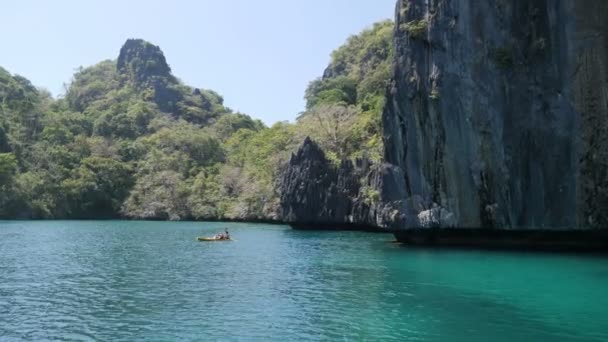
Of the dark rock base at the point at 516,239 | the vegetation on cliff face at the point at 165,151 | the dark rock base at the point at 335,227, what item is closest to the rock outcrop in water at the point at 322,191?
the dark rock base at the point at 335,227

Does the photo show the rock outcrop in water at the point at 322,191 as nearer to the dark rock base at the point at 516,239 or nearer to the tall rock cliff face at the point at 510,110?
the dark rock base at the point at 516,239

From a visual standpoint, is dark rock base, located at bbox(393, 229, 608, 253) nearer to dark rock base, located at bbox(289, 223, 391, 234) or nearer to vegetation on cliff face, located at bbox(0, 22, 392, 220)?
dark rock base, located at bbox(289, 223, 391, 234)

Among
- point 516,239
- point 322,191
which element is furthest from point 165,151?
point 516,239

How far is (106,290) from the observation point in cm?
1889

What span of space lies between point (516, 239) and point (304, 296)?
17323 mm

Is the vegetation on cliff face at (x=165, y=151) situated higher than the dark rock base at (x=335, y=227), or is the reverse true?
the vegetation on cliff face at (x=165, y=151)

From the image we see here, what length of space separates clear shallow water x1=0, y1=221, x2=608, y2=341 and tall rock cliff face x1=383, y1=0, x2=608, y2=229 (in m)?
2.59

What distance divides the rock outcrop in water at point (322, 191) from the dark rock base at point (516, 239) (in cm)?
1163

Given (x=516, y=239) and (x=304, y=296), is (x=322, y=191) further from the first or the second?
(x=304, y=296)

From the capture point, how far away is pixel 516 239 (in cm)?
3119

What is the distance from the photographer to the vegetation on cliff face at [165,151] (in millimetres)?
61312

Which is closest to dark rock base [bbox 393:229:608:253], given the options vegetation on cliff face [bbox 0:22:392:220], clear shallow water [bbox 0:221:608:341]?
clear shallow water [bbox 0:221:608:341]

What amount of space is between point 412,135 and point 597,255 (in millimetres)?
10875

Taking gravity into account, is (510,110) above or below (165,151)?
below
